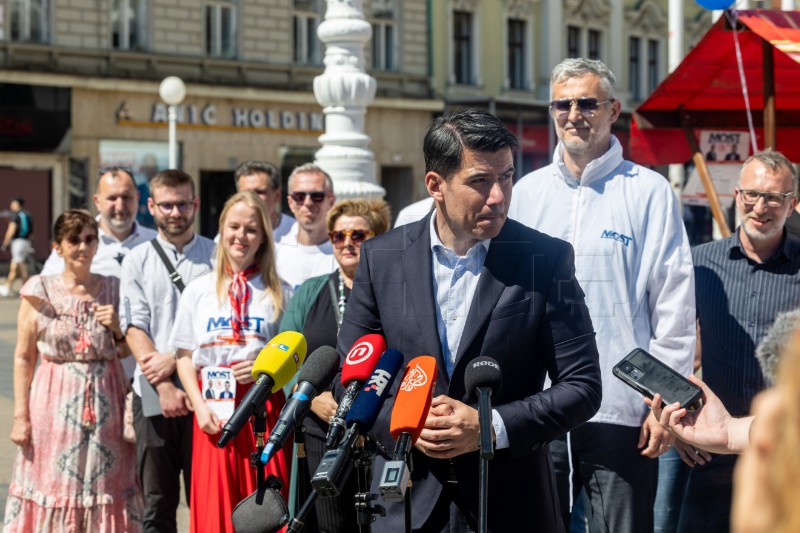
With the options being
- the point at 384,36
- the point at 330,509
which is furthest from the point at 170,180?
the point at 384,36

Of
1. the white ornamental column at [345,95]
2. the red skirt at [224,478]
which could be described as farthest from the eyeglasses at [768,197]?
the white ornamental column at [345,95]

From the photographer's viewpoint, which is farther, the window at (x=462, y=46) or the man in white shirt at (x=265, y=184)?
the window at (x=462, y=46)

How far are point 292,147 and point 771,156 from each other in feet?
88.4

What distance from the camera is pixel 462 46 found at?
3578cm

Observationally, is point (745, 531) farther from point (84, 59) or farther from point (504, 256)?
point (84, 59)

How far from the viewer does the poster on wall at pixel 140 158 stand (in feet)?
93.0

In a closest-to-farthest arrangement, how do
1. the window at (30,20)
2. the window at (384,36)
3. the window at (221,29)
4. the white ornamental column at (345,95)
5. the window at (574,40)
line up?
the white ornamental column at (345,95)
the window at (30,20)
the window at (221,29)
the window at (384,36)
the window at (574,40)

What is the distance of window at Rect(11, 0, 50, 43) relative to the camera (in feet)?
89.0

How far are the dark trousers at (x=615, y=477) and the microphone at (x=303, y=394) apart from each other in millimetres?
1410

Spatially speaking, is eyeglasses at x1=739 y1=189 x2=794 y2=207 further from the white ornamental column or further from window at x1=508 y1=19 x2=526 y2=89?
window at x1=508 y1=19 x2=526 y2=89

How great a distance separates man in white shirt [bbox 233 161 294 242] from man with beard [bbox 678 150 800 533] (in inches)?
123

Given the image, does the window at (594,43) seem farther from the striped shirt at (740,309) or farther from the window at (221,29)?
the striped shirt at (740,309)

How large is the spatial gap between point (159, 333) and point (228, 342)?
732 mm

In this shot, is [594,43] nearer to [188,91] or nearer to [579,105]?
[188,91]
